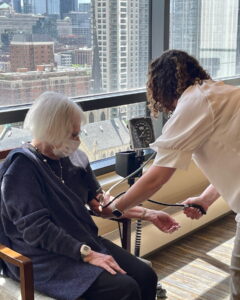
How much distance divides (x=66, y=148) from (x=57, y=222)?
31cm

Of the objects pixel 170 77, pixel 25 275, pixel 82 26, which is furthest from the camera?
pixel 82 26

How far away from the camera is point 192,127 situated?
176 centimetres

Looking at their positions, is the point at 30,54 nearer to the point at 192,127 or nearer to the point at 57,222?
the point at 57,222

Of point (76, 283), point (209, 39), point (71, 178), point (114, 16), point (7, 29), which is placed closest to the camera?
point (76, 283)

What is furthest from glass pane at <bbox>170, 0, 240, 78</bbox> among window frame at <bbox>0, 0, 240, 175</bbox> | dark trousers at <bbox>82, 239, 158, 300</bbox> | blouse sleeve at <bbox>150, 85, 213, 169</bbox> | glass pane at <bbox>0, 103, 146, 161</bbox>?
dark trousers at <bbox>82, 239, 158, 300</bbox>

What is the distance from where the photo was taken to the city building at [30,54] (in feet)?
8.27

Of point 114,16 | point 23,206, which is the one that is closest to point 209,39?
point 114,16

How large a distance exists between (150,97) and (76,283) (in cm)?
82

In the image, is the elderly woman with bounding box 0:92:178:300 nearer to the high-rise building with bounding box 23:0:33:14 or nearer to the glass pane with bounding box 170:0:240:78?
the high-rise building with bounding box 23:0:33:14

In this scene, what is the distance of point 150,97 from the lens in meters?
1.97

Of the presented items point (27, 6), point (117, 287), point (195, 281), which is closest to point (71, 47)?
point (27, 6)

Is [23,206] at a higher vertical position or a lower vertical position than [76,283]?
higher

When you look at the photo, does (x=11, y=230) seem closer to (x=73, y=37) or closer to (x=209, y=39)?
(x=73, y=37)

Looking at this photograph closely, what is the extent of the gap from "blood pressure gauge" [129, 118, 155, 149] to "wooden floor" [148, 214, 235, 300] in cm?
100
